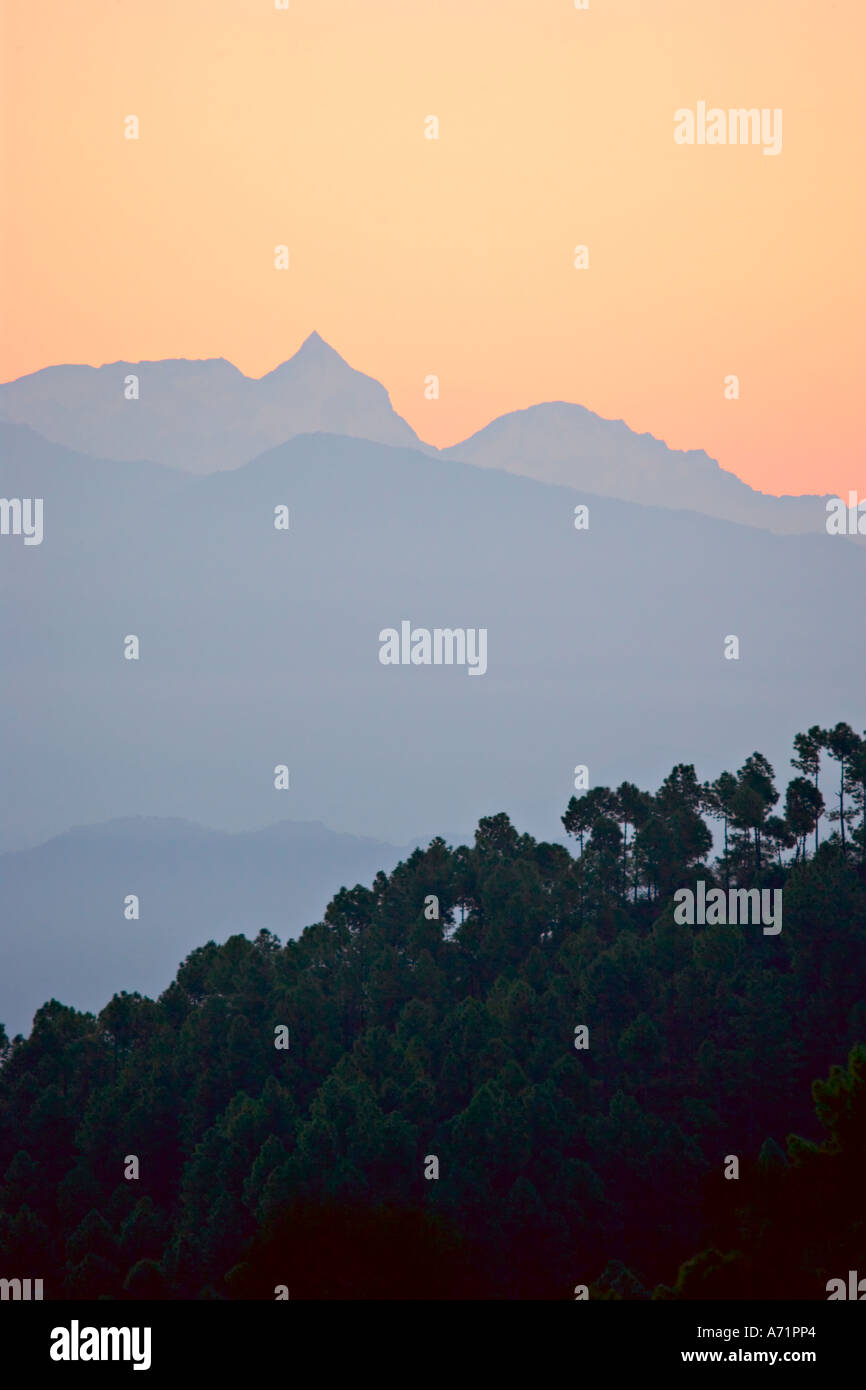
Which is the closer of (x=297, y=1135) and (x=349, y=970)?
(x=297, y=1135)

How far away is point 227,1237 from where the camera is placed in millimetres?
32344

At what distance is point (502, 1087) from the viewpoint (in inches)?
1347

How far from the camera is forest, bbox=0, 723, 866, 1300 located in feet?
96.5

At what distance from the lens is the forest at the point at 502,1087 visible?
2941 centimetres

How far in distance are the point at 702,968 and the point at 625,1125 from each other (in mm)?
5993

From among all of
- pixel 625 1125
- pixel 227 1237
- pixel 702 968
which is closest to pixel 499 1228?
pixel 625 1125

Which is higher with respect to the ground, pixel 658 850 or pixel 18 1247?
pixel 658 850

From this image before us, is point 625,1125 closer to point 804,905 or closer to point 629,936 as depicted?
point 629,936
